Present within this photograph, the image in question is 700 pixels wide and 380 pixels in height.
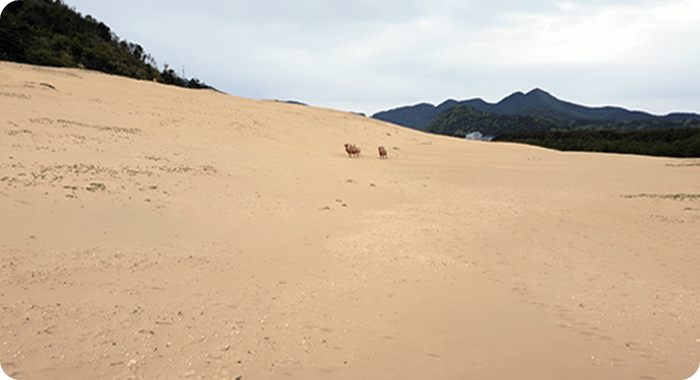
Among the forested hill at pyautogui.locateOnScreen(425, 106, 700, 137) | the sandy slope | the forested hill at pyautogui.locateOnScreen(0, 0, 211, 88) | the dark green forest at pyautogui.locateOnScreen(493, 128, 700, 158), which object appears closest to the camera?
the sandy slope

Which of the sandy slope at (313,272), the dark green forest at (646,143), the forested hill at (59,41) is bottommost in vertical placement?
the sandy slope at (313,272)

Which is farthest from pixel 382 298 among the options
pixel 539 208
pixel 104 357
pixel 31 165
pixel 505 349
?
pixel 31 165

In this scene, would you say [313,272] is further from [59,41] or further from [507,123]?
[507,123]

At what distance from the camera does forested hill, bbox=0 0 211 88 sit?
33906mm

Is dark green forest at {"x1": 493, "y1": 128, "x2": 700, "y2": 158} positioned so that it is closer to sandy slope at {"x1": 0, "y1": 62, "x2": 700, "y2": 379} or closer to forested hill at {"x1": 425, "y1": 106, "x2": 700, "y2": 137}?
sandy slope at {"x1": 0, "y1": 62, "x2": 700, "y2": 379}

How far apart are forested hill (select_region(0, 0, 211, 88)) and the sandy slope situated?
28605 mm

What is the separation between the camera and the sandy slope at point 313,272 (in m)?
3.44

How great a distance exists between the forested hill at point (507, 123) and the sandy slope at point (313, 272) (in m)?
70.8

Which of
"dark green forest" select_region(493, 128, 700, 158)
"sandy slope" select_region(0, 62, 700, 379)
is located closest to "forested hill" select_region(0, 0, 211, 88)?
"sandy slope" select_region(0, 62, 700, 379)

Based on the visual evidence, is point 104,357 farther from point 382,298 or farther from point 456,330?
point 456,330

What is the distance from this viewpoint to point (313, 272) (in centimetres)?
570

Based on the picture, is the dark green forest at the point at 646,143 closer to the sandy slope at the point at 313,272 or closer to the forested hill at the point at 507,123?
the sandy slope at the point at 313,272

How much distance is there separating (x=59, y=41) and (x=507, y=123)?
96610mm

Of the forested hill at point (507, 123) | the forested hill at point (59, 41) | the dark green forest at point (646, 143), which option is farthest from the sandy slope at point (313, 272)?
the forested hill at point (507, 123)
